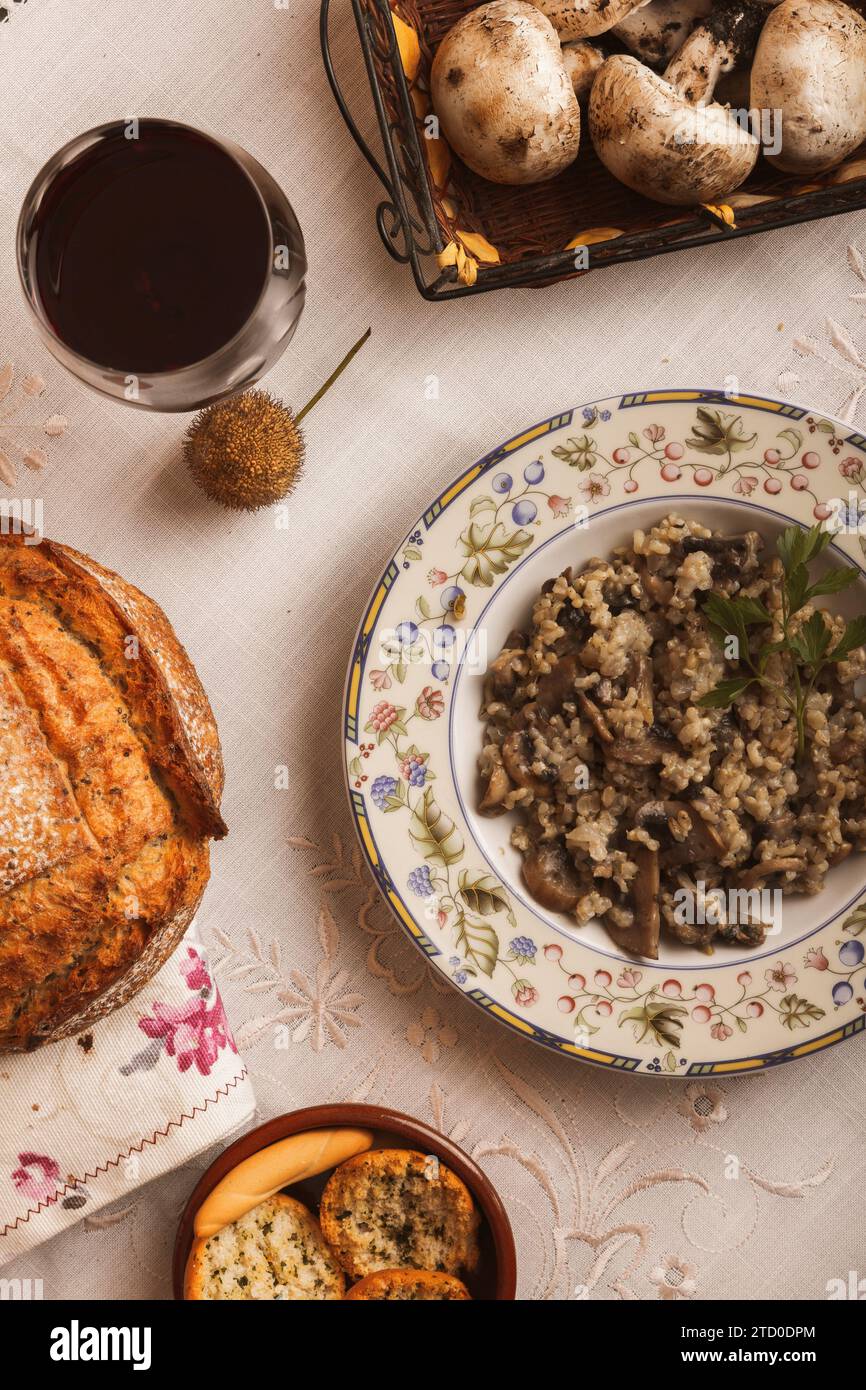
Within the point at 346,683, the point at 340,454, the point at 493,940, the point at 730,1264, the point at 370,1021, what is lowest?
the point at 730,1264

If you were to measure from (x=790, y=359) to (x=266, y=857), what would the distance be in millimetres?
1229

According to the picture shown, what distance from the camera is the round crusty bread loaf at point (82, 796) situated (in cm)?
130

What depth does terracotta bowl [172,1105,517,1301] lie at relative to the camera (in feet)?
5.35

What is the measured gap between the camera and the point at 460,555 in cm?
170

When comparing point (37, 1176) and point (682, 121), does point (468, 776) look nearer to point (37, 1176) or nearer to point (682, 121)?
point (37, 1176)

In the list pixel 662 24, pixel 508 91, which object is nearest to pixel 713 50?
pixel 662 24

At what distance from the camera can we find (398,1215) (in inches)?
66.0

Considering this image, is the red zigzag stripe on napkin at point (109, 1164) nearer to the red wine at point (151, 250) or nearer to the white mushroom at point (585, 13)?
the red wine at point (151, 250)

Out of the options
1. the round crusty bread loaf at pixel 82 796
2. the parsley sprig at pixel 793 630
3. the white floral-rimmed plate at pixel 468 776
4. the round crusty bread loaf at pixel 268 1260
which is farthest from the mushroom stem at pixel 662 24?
the round crusty bread loaf at pixel 268 1260

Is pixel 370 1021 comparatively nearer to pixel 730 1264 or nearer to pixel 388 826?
pixel 388 826

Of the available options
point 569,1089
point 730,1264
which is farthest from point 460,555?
point 730,1264

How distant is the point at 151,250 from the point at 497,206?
600 millimetres

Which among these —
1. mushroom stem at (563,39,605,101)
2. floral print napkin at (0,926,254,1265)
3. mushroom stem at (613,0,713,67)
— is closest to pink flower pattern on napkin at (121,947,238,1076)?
floral print napkin at (0,926,254,1265)

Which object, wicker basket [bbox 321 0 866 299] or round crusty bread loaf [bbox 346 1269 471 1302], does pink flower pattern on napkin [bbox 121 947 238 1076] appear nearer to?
round crusty bread loaf [bbox 346 1269 471 1302]
